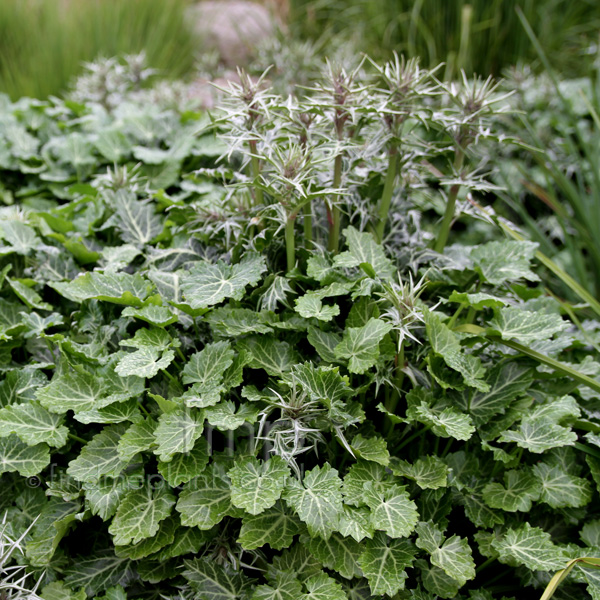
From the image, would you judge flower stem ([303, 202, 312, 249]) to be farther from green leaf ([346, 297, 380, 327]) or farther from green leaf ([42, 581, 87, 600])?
green leaf ([42, 581, 87, 600])

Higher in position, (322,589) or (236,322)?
(236,322)

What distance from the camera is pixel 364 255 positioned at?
167 cm

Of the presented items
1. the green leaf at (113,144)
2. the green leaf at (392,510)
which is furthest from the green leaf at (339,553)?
the green leaf at (113,144)

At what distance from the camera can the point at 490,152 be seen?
11.2 feet

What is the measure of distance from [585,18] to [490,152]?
2970mm

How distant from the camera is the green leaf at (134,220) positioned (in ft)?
6.53

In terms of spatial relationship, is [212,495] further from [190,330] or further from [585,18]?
[585,18]

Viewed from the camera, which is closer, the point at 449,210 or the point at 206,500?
the point at 206,500

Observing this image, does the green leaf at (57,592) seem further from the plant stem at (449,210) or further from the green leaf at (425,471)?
the plant stem at (449,210)

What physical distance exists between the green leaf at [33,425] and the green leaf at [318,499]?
0.60m

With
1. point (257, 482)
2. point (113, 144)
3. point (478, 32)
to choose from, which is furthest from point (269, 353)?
point (478, 32)

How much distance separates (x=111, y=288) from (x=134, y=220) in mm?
456

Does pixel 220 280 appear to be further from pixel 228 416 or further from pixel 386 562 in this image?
pixel 386 562

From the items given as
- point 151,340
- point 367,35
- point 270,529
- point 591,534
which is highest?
point 367,35
